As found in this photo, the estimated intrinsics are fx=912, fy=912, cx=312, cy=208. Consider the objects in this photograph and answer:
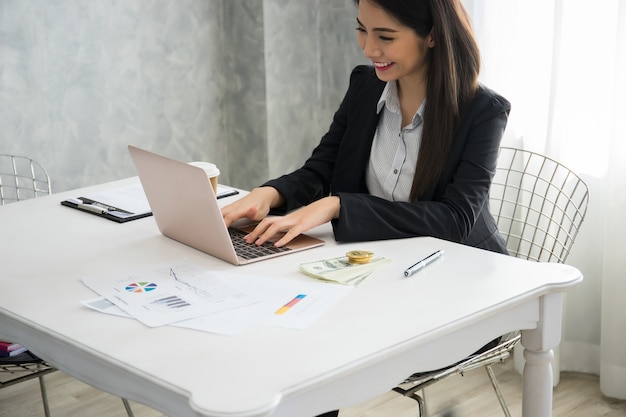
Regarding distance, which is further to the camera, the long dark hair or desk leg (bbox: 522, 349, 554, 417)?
the long dark hair

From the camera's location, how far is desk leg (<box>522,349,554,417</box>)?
1.73m

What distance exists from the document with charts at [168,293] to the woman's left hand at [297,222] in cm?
19

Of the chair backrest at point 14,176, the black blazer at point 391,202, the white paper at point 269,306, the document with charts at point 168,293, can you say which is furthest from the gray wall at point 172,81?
the white paper at point 269,306

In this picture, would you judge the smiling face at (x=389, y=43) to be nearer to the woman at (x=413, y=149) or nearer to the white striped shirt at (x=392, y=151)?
the woman at (x=413, y=149)

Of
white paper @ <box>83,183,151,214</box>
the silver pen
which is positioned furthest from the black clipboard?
the silver pen

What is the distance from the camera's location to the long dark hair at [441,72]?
211 cm

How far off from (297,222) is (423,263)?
33cm

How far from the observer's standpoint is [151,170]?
1919 mm

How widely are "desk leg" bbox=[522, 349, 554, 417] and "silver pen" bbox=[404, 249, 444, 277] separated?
9.8 inches

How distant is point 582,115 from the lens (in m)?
2.79

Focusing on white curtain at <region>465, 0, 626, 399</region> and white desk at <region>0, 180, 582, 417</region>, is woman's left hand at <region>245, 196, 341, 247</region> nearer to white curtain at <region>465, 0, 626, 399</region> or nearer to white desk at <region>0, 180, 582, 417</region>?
white desk at <region>0, 180, 582, 417</region>

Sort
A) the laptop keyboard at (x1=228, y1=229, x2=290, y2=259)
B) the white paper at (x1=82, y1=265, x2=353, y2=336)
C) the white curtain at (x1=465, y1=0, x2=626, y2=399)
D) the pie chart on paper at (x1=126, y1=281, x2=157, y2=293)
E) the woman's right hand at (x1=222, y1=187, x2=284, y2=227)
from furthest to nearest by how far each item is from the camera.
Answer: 1. the white curtain at (x1=465, y1=0, x2=626, y2=399)
2. the woman's right hand at (x1=222, y1=187, x2=284, y2=227)
3. the laptop keyboard at (x1=228, y1=229, x2=290, y2=259)
4. the pie chart on paper at (x1=126, y1=281, x2=157, y2=293)
5. the white paper at (x1=82, y1=265, x2=353, y2=336)

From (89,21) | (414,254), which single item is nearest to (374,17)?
(414,254)

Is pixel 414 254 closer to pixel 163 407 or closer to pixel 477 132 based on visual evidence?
pixel 477 132
